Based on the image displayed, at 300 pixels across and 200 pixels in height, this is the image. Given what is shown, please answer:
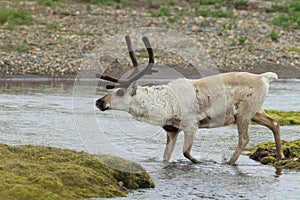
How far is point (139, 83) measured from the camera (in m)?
12.9

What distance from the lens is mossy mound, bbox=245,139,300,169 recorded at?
13078 millimetres

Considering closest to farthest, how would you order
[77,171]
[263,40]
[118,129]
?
[77,171]
[118,129]
[263,40]

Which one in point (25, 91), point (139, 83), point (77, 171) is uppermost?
point (139, 83)

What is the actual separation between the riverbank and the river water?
378cm

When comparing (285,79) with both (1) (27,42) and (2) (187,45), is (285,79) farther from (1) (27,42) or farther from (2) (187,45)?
(1) (27,42)

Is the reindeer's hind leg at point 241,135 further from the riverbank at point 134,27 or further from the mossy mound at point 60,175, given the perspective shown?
the riverbank at point 134,27

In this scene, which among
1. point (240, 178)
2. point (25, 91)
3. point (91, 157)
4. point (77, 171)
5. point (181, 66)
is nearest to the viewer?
point (77, 171)

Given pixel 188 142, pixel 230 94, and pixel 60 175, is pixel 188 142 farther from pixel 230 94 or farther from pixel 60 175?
pixel 60 175

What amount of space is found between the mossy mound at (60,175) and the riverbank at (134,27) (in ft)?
50.0

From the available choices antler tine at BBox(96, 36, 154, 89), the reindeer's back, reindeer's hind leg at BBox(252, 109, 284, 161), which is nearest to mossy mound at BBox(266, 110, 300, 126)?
reindeer's hind leg at BBox(252, 109, 284, 161)

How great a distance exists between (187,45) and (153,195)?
2066 cm

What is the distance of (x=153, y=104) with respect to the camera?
1269cm

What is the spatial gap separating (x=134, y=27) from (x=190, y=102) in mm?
21880

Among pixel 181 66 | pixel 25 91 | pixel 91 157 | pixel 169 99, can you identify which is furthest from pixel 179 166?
pixel 181 66
